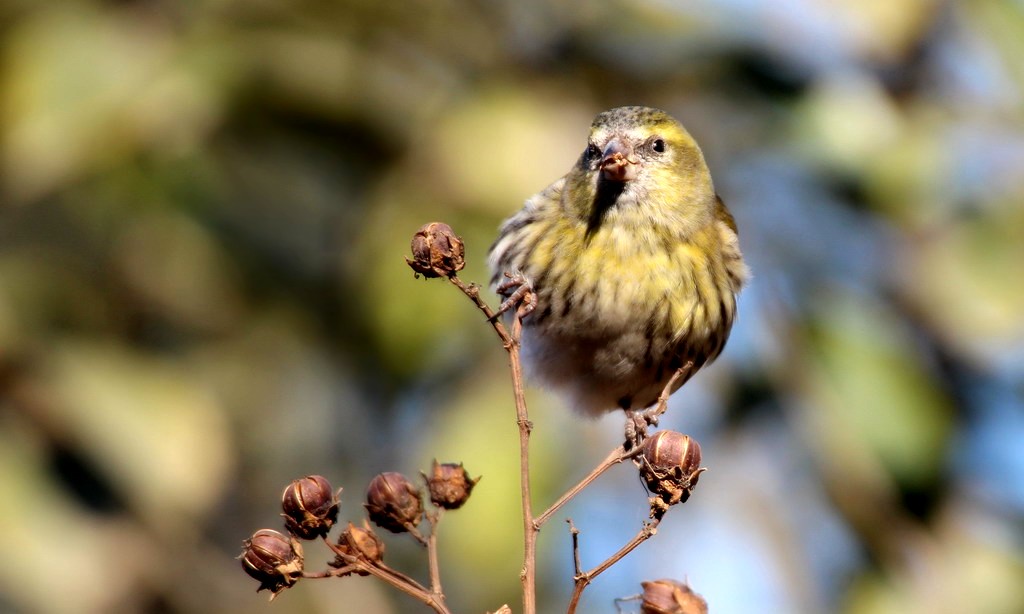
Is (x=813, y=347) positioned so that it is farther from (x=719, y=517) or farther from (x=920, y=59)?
(x=719, y=517)

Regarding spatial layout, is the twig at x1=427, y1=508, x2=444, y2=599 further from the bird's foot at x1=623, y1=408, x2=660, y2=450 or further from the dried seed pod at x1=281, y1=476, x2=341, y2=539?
the bird's foot at x1=623, y1=408, x2=660, y2=450

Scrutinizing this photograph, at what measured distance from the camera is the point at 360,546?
1910 mm

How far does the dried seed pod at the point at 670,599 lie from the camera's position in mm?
1748

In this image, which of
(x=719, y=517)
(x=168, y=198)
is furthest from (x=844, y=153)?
(x=168, y=198)

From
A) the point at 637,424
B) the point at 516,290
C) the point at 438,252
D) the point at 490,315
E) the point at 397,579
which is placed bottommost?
the point at 397,579

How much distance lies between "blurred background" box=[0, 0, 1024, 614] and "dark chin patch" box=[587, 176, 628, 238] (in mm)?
153

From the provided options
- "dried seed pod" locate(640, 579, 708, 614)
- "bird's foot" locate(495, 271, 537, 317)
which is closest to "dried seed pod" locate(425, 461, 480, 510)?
"dried seed pod" locate(640, 579, 708, 614)

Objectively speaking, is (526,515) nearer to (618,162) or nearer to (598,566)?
(598,566)

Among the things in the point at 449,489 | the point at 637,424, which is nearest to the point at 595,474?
the point at 449,489

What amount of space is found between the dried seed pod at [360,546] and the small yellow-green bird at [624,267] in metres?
1.33

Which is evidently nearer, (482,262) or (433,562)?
(433,562)

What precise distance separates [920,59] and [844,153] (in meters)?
0.43

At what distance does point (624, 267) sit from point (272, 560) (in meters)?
1.48

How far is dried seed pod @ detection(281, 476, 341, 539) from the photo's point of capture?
6.48ft
